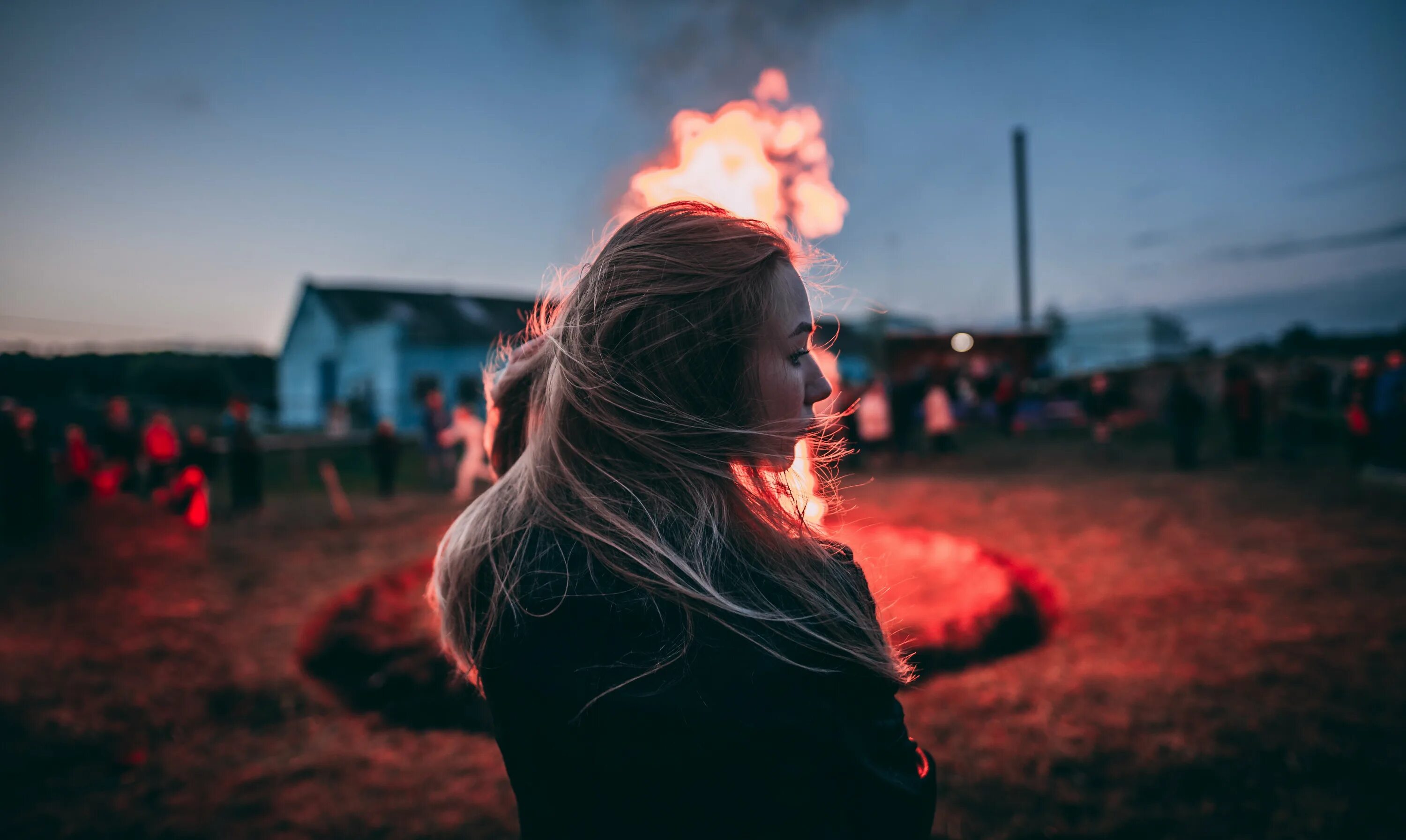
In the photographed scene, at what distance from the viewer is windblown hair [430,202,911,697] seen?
42.6 inches

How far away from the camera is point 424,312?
102 feet

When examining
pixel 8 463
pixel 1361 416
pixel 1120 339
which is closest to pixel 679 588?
pixel 8 463

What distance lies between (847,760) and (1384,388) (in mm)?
13456

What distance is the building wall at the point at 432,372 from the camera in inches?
1090

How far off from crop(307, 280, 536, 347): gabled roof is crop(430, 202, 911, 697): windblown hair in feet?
96.0

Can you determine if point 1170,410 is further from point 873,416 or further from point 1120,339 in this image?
point 1120,339

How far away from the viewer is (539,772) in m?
1.04

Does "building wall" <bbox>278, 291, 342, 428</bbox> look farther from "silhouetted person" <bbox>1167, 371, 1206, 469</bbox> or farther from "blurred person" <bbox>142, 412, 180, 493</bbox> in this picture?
"silhouetted person" <bbox>1167, 371, 1206, 469</bbox>

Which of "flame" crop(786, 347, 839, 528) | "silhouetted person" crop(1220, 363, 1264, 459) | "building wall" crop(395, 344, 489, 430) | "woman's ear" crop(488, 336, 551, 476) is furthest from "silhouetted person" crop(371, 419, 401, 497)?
"silhouetted person" crop(1220, 363, 1264, 459)

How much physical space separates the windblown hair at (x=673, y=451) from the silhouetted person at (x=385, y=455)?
14389 mm

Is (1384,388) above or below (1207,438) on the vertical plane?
above

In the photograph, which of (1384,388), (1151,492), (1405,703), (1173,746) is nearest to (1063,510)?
(1151,492)

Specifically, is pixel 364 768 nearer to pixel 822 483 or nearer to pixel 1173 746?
pixel 822 483

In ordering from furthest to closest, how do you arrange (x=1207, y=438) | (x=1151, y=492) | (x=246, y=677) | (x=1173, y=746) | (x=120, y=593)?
(x=1207, y=438)
(x=1151, y=492)
(x=120, y=593)
(x=246, y=677)
(x=1173, y=746)
